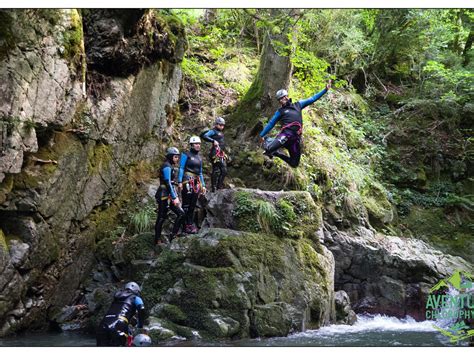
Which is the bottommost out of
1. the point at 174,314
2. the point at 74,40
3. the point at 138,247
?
the point at 174,314

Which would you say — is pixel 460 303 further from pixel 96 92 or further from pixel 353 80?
pixel 353 80

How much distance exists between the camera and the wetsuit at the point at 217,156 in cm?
950

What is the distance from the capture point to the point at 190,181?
882 cm

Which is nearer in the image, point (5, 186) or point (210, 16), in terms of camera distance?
point (5, 186)

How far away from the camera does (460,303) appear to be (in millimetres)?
7621

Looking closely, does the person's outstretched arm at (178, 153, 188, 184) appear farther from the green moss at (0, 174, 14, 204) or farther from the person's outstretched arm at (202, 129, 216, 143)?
the green moss at (0, 174, 14, 204)

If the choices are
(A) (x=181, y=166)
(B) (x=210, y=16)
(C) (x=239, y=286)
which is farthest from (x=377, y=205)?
(B) (x=210, y=16)

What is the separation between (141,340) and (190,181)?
3741 millimetres

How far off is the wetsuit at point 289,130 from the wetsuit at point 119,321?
122 inches

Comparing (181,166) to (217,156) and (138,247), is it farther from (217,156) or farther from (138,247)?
(138,247)

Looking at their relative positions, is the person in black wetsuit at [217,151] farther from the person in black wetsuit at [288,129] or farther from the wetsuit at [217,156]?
the person in black wetsuit at [288,129]

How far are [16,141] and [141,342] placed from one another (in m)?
3.78

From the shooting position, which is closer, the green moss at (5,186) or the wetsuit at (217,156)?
the green moss at (5,186)

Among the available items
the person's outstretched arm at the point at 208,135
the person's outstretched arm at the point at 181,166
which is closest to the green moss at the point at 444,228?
the person's outstretched arm at the point at 208,135
